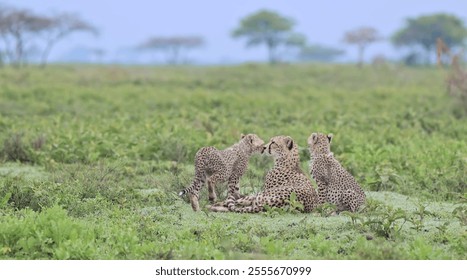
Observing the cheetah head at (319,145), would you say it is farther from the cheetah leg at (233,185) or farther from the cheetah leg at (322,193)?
the cheetah leg at (233,185)

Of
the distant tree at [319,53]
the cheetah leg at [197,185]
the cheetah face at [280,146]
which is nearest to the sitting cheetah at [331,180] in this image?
the cheetah face at [280,146]

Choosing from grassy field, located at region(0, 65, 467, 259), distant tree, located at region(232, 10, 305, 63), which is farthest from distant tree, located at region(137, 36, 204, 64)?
grassy field, located at region(0, 65, 467, 259)

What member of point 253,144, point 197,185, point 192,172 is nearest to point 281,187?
point 253,144

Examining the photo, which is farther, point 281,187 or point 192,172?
point 192,172

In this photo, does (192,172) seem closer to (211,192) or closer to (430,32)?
(211,192)

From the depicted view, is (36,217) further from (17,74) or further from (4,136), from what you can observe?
(17,74)

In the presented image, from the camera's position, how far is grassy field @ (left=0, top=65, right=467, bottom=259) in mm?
7383

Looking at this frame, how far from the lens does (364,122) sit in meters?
17.5

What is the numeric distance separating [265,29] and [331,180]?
65.5 metres

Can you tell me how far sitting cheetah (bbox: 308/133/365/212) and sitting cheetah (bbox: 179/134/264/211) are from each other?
0.66m

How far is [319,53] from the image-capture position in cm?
10219

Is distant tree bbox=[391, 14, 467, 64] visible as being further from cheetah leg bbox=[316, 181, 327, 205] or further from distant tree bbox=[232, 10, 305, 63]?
cheetah leg bbox=[316, 181, 327, 205]

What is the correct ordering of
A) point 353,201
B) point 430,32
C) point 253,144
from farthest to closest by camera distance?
point 430,32
point 253,144
point 353,201
